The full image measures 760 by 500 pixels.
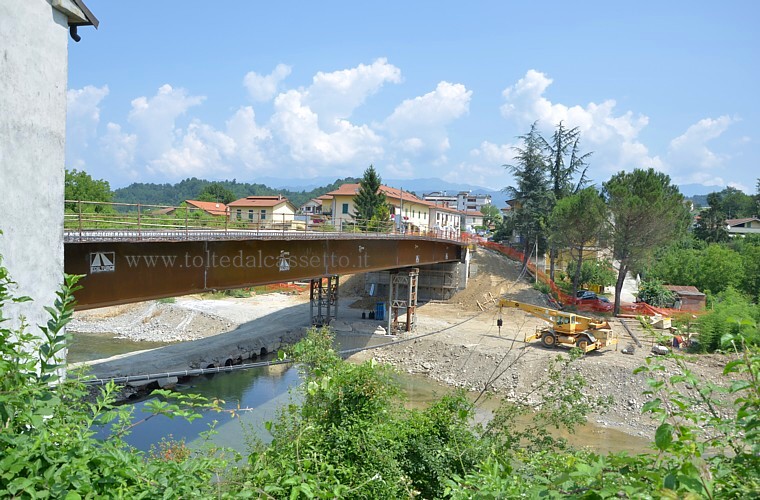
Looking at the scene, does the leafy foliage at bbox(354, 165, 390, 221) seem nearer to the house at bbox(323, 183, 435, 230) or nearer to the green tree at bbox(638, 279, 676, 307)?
the house at bbox(323, 183, 435, 230)

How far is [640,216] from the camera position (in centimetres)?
3628

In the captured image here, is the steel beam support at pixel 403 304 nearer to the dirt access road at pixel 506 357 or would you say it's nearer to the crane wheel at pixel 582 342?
the dirt access road at pixel 506 357

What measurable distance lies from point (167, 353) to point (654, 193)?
31619mm

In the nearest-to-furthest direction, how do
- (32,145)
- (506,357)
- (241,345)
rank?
1. (32,145)
2. (506,357)
3. (241,345)

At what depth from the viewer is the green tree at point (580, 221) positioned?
1534 inches

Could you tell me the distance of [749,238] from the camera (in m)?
57.9

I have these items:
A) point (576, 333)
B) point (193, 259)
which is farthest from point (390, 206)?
point (193, 259)

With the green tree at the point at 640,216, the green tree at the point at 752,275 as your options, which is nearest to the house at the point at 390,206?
the green tree at the point at 640,216

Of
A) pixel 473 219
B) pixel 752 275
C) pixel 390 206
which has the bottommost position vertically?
pixel 752 275

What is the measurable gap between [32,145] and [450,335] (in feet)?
94.0

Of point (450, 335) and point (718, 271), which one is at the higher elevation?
point (718, 271)

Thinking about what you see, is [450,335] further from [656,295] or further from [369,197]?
[369,197]

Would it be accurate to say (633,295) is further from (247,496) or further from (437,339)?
(247,496)

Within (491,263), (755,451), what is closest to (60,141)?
(755,451)
